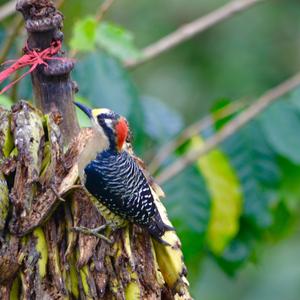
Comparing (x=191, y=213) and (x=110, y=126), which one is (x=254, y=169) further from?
(x=110, y=126)

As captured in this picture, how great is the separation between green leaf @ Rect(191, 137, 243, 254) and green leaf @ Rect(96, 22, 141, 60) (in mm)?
624

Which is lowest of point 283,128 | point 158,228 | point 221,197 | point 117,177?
point 221,197

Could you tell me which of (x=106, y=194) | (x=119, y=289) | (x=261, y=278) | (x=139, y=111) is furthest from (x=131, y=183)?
(x=261, y=278)

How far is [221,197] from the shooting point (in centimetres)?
423

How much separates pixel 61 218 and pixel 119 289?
0.25 m

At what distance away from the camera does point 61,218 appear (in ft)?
8.36

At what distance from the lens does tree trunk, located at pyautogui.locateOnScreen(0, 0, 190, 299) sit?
247 cm

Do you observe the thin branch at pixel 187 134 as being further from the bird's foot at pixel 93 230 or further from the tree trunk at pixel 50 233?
the bird's foot at pixel 93 230

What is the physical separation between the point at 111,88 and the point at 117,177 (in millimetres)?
1267

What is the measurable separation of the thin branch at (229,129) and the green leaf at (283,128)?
0.17 feet

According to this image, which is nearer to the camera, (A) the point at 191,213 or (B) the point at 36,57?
(B) the point at 36,57

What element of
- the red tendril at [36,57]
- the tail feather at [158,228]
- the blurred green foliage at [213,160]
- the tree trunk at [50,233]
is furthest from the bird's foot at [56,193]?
the blurred green foliage at [213,160]

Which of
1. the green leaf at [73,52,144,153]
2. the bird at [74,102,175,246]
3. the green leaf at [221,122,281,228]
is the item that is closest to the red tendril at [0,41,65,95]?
the bird at [74,102,175,246]

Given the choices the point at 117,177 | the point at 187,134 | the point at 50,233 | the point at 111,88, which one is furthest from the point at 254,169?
the point at 50,233
